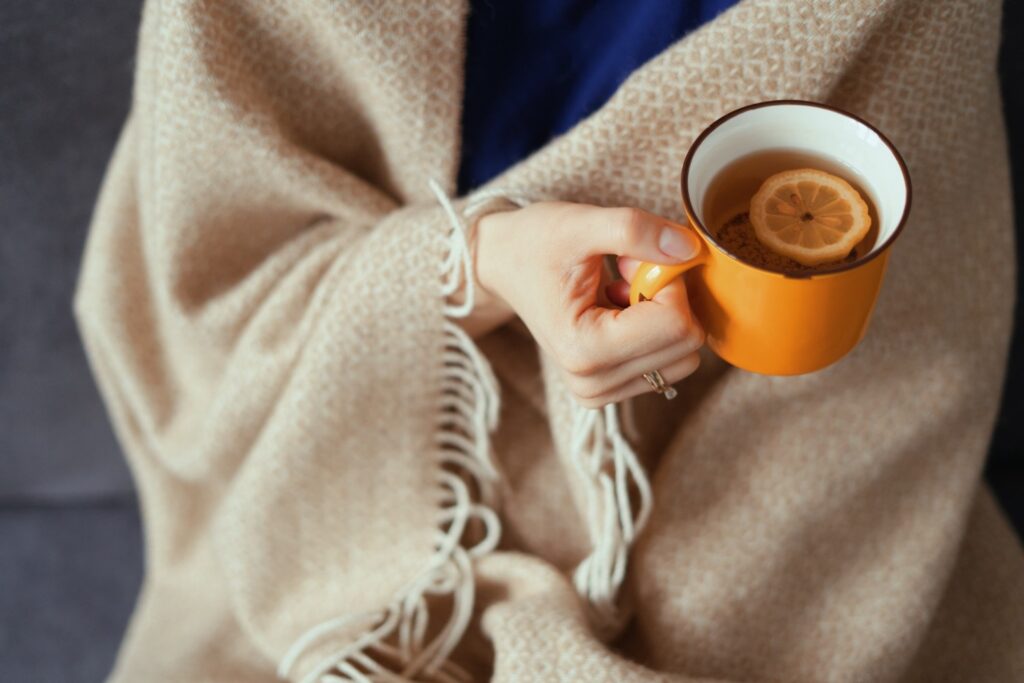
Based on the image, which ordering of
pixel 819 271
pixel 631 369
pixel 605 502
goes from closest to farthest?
1. pixel 819 271
2. pixel 631 369
3. pixel 605 502

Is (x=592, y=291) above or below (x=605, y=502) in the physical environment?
above

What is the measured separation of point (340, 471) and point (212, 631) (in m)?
0.26

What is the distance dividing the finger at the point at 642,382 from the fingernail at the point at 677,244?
100 millimetres

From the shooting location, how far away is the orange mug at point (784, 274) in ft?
1.53

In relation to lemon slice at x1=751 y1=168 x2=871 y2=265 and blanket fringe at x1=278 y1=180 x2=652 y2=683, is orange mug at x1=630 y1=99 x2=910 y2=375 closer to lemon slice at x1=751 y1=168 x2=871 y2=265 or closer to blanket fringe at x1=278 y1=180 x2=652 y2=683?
lemon slice at x1=751 y1=168 x2=871 y2=265

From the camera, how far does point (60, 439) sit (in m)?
1.09

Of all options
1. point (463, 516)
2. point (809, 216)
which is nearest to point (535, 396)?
point (463, 516)

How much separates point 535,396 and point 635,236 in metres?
0.30

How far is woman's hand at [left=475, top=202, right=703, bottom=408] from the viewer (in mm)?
502

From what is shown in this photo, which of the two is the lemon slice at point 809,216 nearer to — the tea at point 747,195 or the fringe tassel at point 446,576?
the tea at point 747,195

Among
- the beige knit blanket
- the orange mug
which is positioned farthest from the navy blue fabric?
the orange mug

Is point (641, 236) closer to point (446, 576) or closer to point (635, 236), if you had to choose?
point (635, 236)

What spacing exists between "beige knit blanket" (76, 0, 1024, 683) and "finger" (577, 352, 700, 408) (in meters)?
0.08

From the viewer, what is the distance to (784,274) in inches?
17.9
